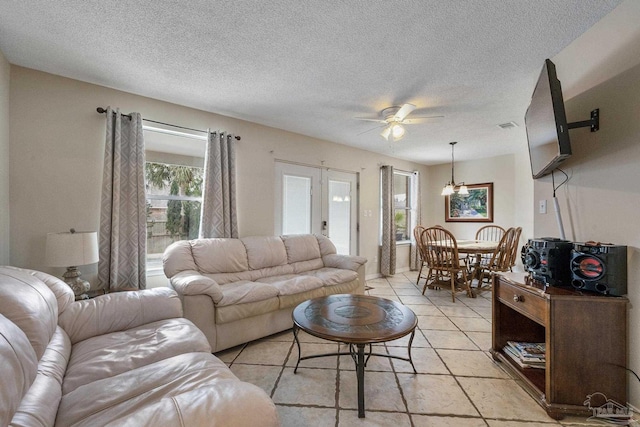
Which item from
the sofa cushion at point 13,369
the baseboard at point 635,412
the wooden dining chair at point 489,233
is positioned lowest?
the baseboard at point 635,412

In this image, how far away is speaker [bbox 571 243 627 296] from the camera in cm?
152

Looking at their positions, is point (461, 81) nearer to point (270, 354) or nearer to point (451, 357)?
point (451, 357)

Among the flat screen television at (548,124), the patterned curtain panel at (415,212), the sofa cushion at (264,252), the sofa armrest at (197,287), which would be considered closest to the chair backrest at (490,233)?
the patterned curtain panel at (415,212)

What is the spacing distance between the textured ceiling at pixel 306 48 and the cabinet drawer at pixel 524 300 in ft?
5.61

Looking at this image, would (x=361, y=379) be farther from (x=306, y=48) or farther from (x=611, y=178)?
(x=306, y=48)

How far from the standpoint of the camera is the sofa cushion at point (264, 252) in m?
3.11

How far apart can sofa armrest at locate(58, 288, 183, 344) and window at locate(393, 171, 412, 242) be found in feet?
14.8

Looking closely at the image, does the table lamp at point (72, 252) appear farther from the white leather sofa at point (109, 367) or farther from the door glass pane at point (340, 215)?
the door glass pane at point (340, 215)

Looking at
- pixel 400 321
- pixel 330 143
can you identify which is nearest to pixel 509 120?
pixel 330 143

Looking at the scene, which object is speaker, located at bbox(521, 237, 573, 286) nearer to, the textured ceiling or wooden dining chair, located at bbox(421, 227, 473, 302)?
the textured ceiling

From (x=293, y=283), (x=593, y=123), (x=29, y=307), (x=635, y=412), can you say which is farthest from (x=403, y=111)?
(x=29, y=307)

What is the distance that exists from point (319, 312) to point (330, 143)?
314cm

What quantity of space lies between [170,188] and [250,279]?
1.37 metres

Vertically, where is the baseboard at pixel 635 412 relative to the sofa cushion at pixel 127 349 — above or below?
below
